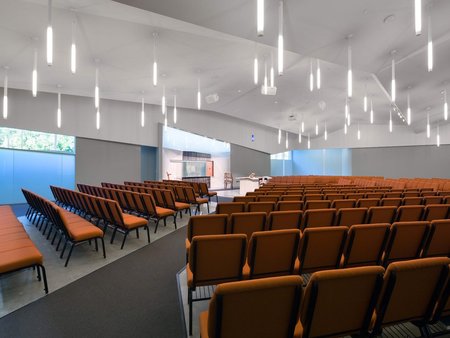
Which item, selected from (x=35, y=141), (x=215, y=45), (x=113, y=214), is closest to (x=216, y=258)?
(x=113, y=214)

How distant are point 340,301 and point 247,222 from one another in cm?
154

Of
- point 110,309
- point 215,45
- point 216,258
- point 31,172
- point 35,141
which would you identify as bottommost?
point 110,309

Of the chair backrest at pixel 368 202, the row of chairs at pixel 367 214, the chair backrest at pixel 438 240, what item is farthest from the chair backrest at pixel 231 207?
the chair backrest at pixel 438 240

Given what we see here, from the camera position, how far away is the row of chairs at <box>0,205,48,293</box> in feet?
7.82

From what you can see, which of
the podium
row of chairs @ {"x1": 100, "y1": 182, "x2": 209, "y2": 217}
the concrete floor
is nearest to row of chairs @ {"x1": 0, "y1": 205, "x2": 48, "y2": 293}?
the concrete floor

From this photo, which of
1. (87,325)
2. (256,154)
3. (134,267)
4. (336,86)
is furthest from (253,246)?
(256,154)

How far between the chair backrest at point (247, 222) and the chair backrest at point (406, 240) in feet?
4.09

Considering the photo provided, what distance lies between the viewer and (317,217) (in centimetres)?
310

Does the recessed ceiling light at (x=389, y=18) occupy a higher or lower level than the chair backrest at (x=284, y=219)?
higher

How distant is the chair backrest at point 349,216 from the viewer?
122 inches

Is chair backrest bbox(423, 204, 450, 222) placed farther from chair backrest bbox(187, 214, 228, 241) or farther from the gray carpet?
the gray carpet

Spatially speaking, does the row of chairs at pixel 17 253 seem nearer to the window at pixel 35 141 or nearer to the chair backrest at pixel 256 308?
the chair backrest at pixel 256 308

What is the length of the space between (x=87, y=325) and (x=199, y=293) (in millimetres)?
1042

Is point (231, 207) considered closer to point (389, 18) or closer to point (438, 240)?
point (438, 240)
